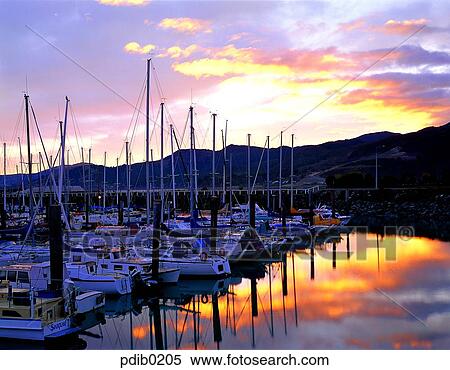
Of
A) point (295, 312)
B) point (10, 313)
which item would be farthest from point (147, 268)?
point (10, 313)

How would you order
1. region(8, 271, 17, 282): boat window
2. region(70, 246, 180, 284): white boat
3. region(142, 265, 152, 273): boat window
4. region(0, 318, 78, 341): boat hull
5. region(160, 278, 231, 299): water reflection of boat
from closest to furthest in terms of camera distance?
region(0, 318, 78, 341): boat hull, region(8, 271, 17, 282): boat window, region(160, 278, 231, 299): water reflection of boat, region(70, 246, 180, 284): white boat, region(142, 265, 152, 273): boat window

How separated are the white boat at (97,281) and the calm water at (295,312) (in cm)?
63

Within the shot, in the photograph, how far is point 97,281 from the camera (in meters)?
25.6

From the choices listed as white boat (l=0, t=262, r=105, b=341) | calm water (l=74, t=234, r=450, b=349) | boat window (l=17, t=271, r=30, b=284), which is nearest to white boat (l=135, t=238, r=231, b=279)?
calm water (l=74, t=234, r=450, b=349)

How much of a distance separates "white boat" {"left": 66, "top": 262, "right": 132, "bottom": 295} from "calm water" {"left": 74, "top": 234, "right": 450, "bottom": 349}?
634 mm

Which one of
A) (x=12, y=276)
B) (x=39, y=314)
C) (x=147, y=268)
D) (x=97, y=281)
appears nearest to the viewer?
(x=39, y=314)

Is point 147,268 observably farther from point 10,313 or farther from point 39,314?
point 10,313

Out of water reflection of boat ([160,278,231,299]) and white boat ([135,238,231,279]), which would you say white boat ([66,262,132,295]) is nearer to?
water reflection of boat ([160,278,231,299])

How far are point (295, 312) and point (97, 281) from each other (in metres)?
8.86

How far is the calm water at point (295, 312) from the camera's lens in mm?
19828

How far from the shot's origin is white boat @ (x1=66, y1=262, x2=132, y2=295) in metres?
25.4

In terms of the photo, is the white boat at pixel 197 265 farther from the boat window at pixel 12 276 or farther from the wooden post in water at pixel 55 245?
the wooden post in water at pixel 55 245

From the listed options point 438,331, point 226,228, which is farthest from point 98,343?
point 226,228

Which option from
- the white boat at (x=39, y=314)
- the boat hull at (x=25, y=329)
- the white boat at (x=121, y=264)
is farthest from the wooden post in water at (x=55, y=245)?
the white boat at (x=121, y=264)
